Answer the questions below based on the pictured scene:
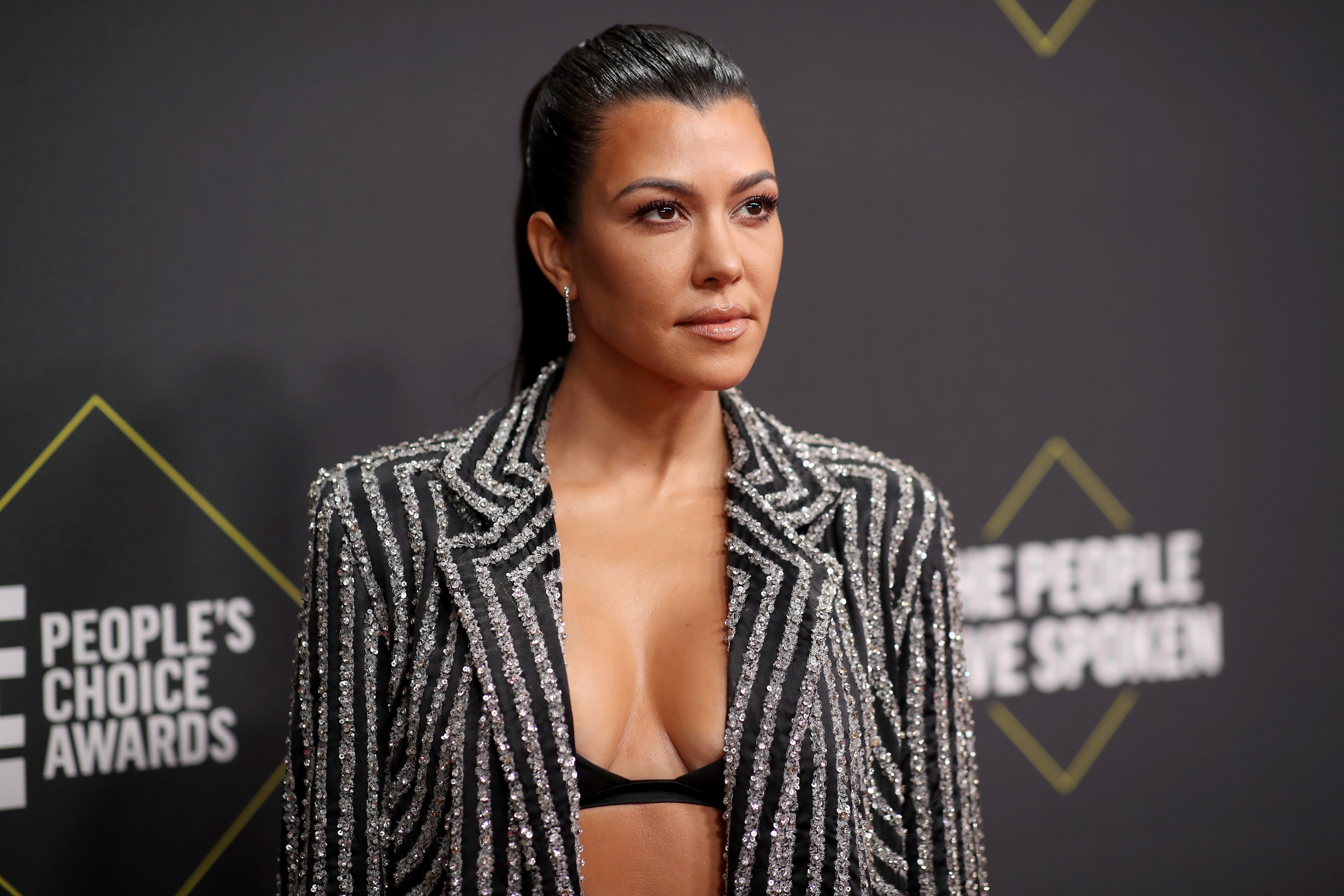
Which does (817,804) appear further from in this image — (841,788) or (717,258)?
(717,258)

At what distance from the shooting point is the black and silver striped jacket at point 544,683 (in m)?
1.17

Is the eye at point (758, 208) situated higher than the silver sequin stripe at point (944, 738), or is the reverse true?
the eye at point (758, 208)

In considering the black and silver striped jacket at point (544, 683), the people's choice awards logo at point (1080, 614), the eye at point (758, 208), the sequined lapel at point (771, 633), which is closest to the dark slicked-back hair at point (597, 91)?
the eye at point (758, 208)

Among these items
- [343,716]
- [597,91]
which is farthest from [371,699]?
[597,91]

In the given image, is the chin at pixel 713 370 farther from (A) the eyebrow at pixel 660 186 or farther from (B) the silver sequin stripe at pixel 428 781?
(B) the silver sequin stripe at pixel 428 781

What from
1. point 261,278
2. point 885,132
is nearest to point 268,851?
point 261,278

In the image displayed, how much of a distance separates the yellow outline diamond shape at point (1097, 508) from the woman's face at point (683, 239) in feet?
3.73

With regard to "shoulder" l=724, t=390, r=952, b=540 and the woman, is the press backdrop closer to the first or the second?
the woman

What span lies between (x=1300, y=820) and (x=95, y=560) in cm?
243

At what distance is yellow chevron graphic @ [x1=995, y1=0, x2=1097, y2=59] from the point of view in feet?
7.07

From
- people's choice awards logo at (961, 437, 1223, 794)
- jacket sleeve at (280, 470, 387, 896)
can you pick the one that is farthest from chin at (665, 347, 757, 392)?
people's choice awards logo at (961, 437, 1223, 794)

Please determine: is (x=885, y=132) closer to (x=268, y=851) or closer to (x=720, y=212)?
(x=720, y=212)

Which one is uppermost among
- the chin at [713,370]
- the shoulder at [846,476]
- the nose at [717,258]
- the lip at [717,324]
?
the nose at [717,258]

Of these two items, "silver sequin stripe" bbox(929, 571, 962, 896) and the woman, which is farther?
"silver sequin stripe" bbox(929, 571, 962, 896)
